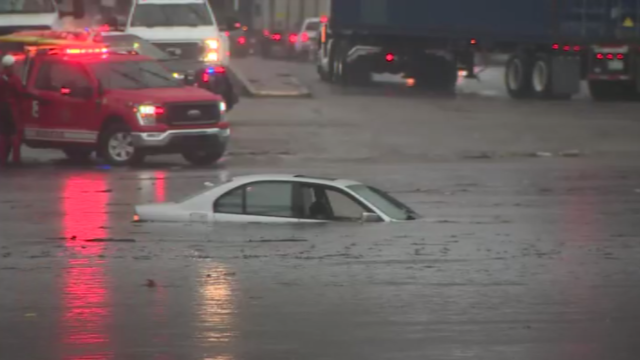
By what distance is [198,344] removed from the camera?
963cm

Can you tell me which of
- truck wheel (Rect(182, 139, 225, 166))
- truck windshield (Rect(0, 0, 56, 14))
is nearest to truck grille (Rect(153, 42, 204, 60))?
truck windshield (Rect(0, 0, 56, 14))

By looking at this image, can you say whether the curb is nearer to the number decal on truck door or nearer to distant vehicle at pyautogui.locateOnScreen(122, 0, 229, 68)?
distant vehicle at pyautogui.locateOnScreen(122, 0, 229, 68)

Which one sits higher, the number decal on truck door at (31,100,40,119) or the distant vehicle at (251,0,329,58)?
the number decal on truck door at (31,100,40,119)

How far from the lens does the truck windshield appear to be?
32844mm

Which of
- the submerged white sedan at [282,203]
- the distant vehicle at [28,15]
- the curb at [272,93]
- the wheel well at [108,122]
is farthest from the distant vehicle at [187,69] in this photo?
the submerged white sedan at [282,203]

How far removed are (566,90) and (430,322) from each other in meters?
26.8

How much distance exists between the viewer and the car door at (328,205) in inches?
600

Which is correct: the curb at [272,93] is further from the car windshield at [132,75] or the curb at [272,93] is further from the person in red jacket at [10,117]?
the person in red jacket at [10,117]

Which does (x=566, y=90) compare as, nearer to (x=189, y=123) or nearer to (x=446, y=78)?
(x=446, y=78)

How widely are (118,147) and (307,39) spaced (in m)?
35.7

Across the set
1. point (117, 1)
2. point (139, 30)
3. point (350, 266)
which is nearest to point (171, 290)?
point (350, 266)

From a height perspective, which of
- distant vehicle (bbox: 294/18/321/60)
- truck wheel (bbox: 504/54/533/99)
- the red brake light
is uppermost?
the red brake light

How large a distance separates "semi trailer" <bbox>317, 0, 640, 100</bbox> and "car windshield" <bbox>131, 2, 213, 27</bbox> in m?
9.22

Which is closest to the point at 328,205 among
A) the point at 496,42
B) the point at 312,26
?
the point at 496,42
